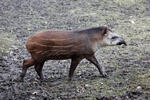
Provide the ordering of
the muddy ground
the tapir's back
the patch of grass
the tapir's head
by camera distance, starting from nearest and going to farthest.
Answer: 1. the muddy ground
2. the tapir's back
3. the tapir's head
4. the patch of grass

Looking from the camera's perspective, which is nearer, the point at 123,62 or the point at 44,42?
the point at 44,42

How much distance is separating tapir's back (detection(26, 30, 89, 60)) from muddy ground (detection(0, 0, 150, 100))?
A: 1.73 ft

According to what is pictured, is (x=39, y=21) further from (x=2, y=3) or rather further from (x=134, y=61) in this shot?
(x=134, y=61)

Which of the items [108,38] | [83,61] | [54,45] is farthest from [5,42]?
[108,38]

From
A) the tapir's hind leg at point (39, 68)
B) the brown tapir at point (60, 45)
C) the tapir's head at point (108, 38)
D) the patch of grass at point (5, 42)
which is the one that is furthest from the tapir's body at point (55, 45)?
the patch of grass at point (5, 42)

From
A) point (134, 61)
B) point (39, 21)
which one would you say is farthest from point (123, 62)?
point (39, 21)

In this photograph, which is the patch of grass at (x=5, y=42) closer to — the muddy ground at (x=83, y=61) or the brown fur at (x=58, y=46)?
the muddy ground at (x=83, y=61)

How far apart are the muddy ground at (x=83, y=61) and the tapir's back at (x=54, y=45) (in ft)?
1.73

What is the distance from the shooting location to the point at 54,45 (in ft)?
18.2

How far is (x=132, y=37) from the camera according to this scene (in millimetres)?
9180

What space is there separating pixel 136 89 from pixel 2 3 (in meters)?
8.50

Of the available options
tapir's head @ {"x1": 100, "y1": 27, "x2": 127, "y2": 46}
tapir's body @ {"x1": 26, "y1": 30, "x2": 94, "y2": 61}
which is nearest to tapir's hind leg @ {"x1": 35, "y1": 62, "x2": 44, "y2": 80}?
tapir's body @ {"x1": 26, "y1": 30, "x2": 94, "y2": 61}

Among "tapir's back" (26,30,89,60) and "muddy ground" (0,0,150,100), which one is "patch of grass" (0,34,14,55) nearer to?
"muddy ground" (0,0,150,100)

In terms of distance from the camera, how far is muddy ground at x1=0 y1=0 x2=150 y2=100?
17.6 ft
